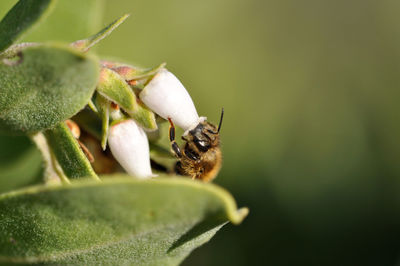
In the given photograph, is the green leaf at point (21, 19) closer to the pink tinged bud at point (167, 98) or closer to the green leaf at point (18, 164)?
the pink tinged bud at point (167, 98)

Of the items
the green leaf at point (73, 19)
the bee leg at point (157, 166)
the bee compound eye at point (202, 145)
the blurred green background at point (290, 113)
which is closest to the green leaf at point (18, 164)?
the green leaf at point (73, 19)

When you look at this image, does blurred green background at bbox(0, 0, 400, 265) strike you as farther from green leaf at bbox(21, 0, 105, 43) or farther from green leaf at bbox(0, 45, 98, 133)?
green leaf at bbox(0, 45, 98, 133)

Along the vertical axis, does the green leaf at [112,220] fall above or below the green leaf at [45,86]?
below

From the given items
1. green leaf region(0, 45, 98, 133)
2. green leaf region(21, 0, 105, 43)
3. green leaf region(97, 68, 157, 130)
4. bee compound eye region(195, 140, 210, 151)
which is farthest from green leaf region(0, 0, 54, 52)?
green leaf region(21, 0, 105, 43)

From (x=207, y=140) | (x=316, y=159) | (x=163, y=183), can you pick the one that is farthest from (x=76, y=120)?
(x=316, y=159)

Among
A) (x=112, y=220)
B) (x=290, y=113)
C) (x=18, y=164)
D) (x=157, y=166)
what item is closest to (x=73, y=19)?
(x=18, y=164)

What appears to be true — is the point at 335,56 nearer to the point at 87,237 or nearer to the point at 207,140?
the point at 207,140

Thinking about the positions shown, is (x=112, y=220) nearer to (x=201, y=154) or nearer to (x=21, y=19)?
(x=21, y=19)
